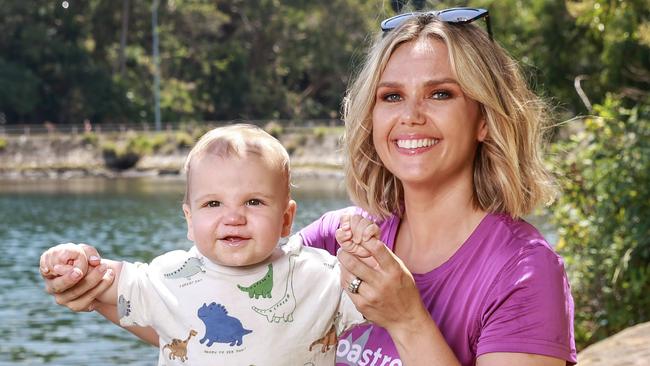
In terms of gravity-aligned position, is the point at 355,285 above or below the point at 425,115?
below

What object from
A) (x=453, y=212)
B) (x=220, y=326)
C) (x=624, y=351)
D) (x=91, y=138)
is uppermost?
(x=453, y=212)

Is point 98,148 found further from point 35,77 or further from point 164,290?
point 164,290

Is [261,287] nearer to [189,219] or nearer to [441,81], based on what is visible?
[189,219]

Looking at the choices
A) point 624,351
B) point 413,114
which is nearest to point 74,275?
point 413,114

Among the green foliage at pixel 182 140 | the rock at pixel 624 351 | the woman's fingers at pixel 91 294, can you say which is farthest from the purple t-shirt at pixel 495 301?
the green foliage at pixel 182 140

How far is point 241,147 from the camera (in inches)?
108

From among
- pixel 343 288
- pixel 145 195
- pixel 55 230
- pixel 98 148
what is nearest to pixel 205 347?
pixel 343 288

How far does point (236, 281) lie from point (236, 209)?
0.53ft

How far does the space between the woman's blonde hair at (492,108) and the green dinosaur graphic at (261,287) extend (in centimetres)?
44

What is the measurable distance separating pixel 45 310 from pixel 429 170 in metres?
15.7

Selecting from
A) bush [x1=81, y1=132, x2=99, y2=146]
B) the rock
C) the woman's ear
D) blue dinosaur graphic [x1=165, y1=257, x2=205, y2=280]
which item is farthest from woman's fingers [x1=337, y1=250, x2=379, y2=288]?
bush [x1=81, y1=132, x2=99, y2=146]

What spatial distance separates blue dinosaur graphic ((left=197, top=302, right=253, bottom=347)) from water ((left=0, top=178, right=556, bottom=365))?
1.50 metres

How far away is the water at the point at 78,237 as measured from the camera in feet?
48.6

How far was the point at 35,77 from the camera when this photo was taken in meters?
54.0
